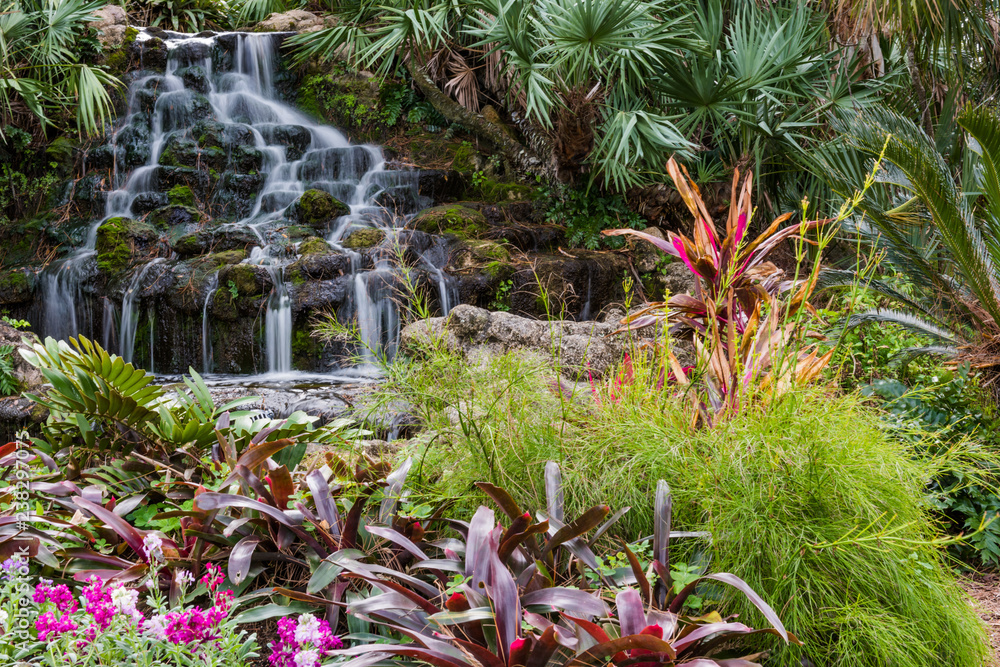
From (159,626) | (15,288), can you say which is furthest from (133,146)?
(159,626)

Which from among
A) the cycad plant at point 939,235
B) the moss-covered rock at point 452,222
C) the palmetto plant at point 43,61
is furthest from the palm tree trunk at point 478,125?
the cycad plant at point 939,235

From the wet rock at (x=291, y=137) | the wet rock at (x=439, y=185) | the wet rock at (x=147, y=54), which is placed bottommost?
the wet rock at (x=439, y=185)

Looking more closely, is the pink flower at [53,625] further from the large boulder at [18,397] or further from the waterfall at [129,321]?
the waterfall at [129,321]

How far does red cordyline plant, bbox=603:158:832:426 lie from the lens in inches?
80.4

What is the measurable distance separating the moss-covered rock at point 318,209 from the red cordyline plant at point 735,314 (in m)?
5.99

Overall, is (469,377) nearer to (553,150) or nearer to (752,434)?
(752,434)

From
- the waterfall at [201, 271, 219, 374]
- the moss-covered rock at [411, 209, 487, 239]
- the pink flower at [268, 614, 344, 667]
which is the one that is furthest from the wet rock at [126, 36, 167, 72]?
the pink flower at [268, 614, 344, 667]

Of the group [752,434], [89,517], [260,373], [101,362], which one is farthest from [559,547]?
[260,373]

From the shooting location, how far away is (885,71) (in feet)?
23.6

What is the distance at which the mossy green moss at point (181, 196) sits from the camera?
8.36 metres

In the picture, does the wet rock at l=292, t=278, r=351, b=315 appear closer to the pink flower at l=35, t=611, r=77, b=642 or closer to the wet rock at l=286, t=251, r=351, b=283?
the wet rock at l=286, t=251, r=351, b=283

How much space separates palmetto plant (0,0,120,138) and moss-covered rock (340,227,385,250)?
2816mm

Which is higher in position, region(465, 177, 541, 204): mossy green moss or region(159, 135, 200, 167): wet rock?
region(159, 135, 200, 167): wet rock

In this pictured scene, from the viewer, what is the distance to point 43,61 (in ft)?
25.7
